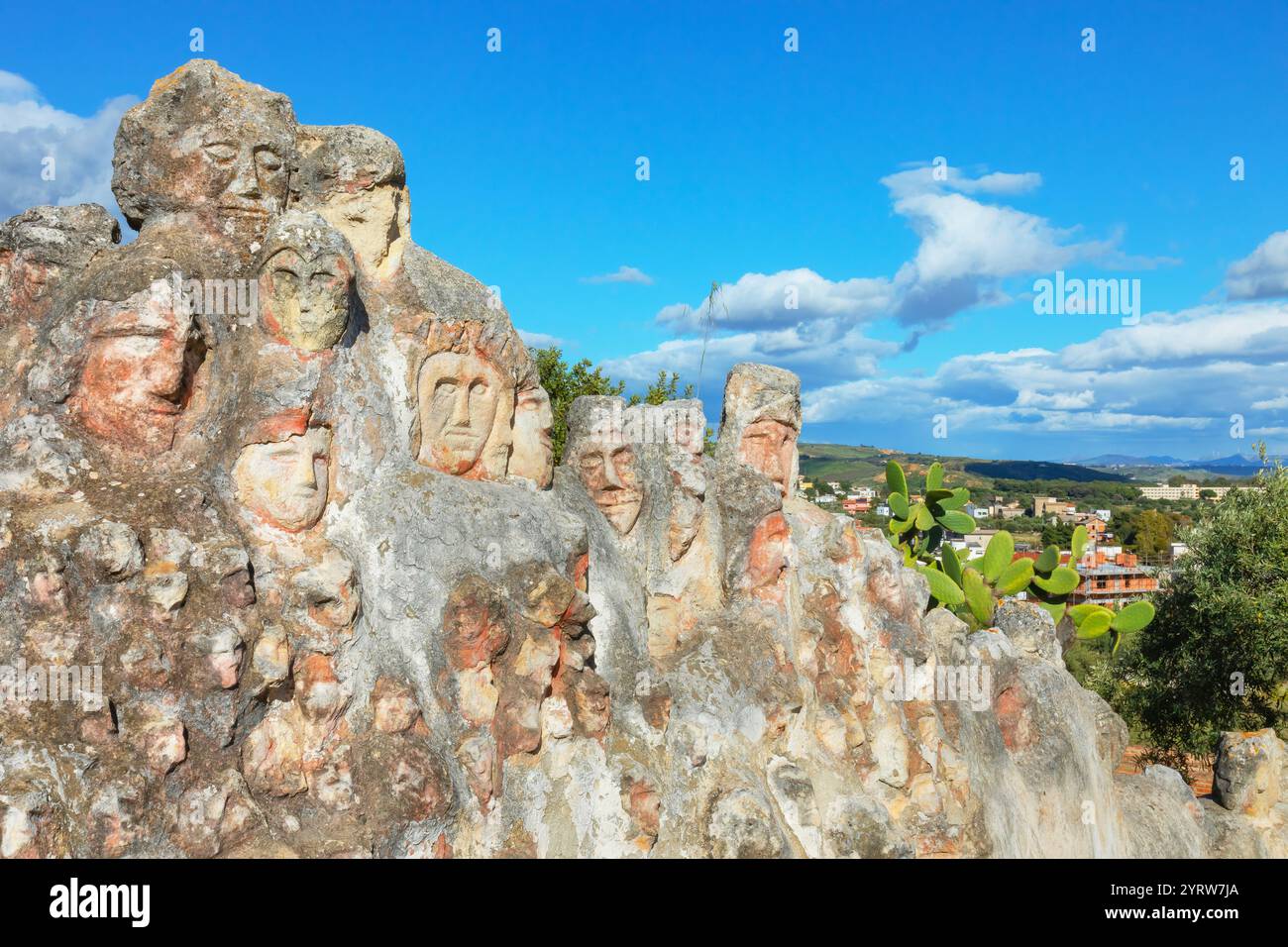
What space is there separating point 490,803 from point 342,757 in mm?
1357

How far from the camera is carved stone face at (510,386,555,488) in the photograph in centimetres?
1082

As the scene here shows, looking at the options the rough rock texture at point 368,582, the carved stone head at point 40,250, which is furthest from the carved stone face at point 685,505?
the carved stone head at point 40,250

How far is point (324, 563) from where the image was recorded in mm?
8648

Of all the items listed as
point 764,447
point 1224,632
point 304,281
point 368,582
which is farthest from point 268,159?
point 1224,632

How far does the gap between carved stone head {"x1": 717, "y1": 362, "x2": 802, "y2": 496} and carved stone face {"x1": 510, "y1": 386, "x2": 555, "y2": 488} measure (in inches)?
134

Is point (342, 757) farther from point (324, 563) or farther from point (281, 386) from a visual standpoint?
point (281, 386)

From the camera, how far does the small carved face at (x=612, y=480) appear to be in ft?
37.9

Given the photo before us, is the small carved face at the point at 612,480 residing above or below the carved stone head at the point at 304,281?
below

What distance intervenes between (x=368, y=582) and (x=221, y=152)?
413 cm

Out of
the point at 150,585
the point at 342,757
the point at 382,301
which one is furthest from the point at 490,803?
the point at 382,301

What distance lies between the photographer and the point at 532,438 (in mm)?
10875

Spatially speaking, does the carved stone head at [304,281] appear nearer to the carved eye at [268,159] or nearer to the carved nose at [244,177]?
the carved nose at [244,177]

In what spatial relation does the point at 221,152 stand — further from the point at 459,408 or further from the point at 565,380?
the point at 565,380

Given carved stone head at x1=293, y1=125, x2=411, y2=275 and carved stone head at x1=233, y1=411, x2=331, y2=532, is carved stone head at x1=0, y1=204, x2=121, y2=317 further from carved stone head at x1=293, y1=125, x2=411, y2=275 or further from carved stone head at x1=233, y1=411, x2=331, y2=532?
carved stone head at x1=233, y1=411, x2=331, y2=532
